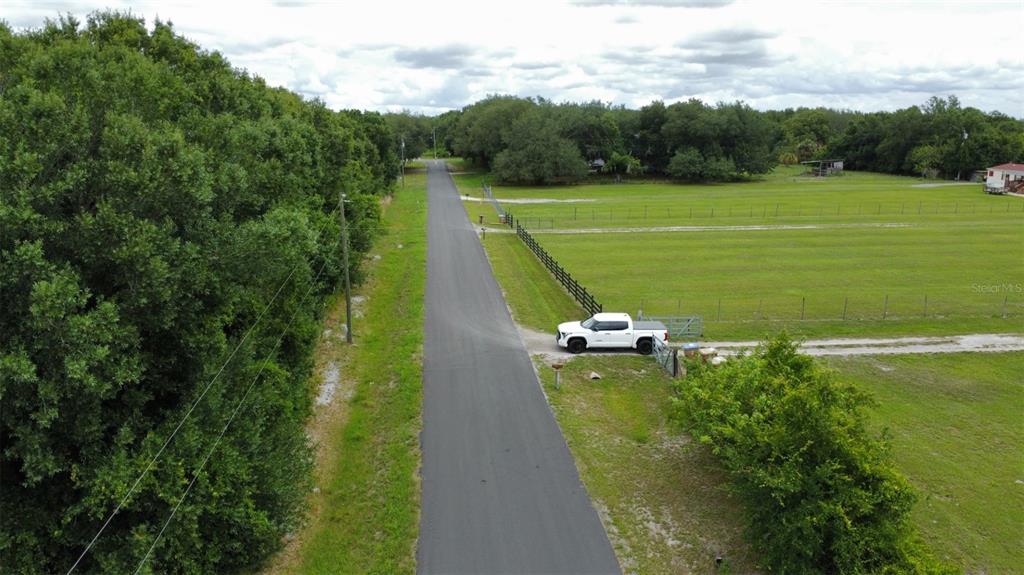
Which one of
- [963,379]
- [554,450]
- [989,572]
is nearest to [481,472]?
[554,450]

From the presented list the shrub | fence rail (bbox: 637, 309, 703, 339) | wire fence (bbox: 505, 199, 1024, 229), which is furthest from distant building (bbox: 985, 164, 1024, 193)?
the shrub

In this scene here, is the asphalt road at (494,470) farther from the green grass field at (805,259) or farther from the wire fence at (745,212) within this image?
the wire fence at (745,212)

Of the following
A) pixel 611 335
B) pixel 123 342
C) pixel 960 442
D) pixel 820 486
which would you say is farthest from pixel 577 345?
pixel 123 342

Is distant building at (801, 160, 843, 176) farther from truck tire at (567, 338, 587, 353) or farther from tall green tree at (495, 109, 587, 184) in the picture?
truck tire at (567, 338, 587, 353)

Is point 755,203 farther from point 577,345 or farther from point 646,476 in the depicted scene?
point 646,476

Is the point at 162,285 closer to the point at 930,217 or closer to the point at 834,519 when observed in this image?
the point at 834,519

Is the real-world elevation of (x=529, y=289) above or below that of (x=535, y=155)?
below

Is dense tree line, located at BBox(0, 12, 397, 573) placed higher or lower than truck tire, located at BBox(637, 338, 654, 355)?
higher

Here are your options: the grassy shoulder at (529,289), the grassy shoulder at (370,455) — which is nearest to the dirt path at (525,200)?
the grassy shoulder at (529,289)
